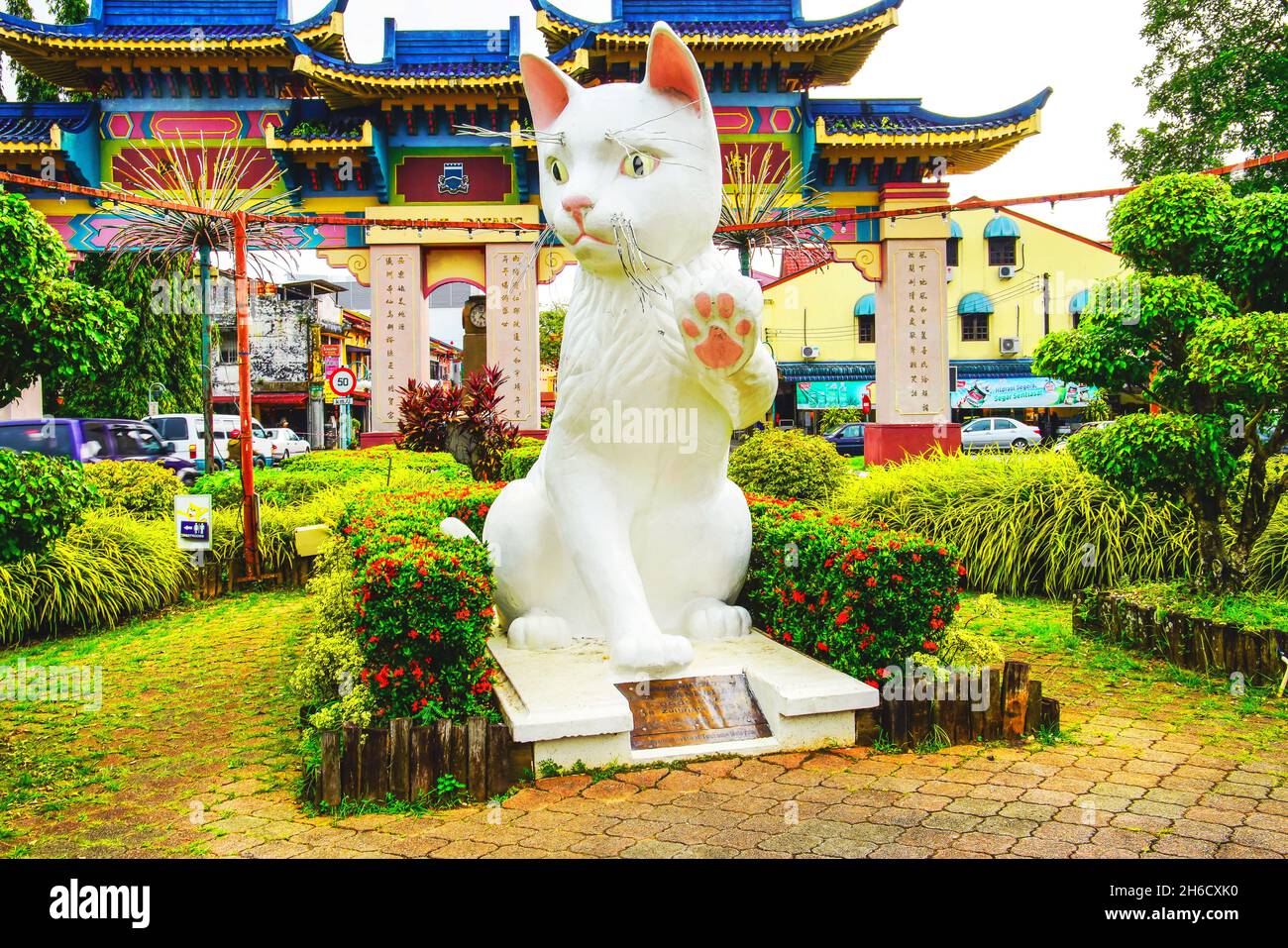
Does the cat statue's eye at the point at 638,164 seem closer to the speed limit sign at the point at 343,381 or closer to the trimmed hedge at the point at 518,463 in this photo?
the trimmed hedge at the point at 518,463

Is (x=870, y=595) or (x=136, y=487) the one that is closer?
(x=870, y=595)

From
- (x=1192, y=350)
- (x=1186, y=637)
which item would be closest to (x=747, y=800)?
(x=1186, y=637)

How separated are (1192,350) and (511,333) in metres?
11.7

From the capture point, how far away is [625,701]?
3.38 metres

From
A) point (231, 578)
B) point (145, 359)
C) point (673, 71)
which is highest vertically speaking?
point (145, 359)

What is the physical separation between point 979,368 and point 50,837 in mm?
28338

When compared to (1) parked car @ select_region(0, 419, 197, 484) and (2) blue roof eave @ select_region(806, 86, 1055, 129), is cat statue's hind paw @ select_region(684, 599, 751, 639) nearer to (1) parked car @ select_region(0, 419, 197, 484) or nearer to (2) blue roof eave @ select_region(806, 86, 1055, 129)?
(1) parked car @ select_region(0, 419, 197, 484)

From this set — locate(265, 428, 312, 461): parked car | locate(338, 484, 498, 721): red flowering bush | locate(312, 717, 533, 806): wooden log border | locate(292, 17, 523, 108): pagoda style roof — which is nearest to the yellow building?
locate(292, 17, 523, 108): pagoda style roof

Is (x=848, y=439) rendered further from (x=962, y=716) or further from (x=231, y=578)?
(x=962, y=716)

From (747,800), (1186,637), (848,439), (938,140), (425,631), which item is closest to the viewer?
(747,800)

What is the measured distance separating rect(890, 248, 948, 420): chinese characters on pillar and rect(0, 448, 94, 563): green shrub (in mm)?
13317

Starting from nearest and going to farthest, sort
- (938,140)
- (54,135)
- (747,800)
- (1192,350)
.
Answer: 1. (747,800)
2. (1192,350)
3. (54,135)
4. (938,140)

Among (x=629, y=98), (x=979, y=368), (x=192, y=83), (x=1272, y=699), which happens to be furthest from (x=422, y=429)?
(x=979, y=368)

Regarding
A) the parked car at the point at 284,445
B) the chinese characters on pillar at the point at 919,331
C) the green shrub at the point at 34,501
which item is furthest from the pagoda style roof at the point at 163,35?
the green shrub at the point at 34,501
